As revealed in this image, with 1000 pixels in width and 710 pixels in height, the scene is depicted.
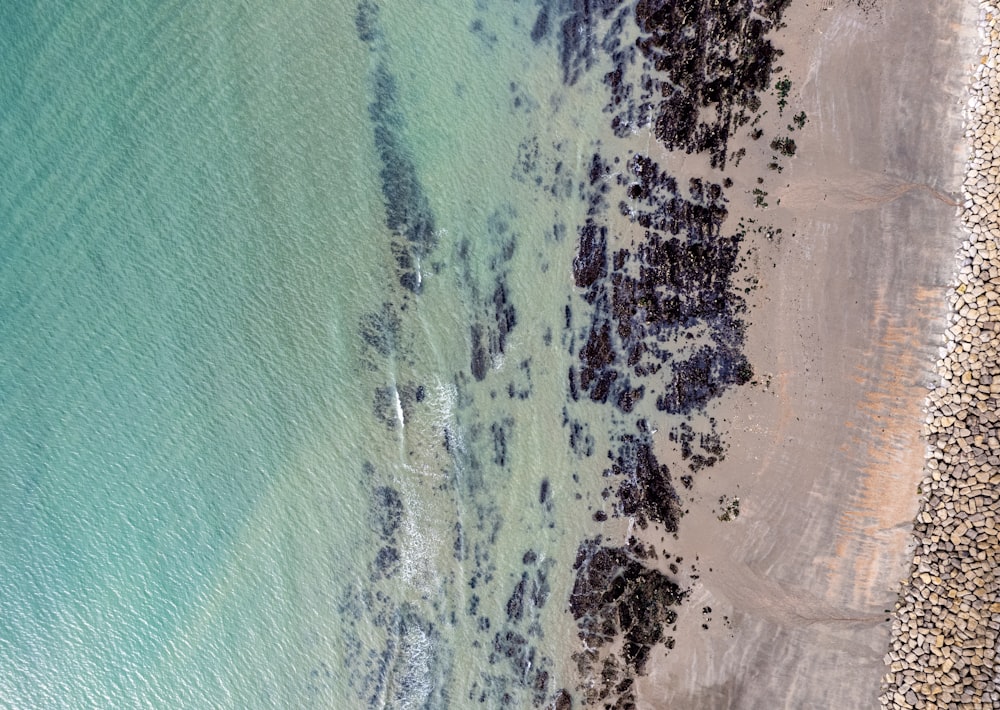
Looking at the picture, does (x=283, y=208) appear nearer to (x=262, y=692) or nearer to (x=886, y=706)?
(x=262, y=692)

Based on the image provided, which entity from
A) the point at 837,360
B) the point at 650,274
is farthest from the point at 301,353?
the point at 837,360

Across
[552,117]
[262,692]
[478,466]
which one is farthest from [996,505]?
[262,692]

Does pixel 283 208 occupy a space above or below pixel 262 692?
above

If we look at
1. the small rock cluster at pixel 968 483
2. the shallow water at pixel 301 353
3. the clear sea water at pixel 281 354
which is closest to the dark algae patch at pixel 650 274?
the shallow water at pixel 301 353

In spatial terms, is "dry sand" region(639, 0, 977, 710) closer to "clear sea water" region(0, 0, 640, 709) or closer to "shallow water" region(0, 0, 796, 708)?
"shallow water" region(0, 0, 796, 708)

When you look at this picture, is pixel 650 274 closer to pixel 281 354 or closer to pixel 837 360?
pixel 837 360

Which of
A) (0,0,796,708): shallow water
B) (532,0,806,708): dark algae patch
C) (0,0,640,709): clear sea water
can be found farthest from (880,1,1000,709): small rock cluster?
(0,0,640,709): clear sea water

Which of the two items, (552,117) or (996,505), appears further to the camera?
(552,117)
